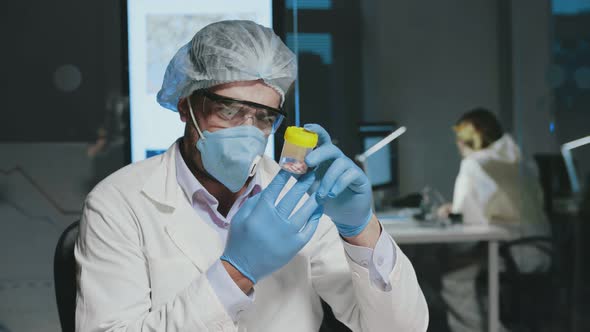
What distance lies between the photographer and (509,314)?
11.4ft

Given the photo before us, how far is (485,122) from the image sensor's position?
A: 11.3 feet

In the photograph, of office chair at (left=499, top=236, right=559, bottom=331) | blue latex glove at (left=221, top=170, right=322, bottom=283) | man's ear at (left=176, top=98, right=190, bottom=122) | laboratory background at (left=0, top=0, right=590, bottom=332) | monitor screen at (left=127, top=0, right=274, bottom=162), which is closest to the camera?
blue latex glove at (left=221, top=170, right=322, bottom=283)

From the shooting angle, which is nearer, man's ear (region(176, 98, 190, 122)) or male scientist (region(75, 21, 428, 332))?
male scientist (region(75, 21, 428, 332))

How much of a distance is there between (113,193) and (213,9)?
1.15 m

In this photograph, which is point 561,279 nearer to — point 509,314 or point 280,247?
point 509,314

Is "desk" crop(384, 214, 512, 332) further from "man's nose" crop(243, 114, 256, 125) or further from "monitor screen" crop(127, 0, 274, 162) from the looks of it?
"man's nose" crop(243, 114, 256, 125)

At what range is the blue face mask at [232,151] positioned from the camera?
122cm

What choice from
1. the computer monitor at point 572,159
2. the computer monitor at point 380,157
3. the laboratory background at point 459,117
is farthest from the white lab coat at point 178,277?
the computer monitor at point 572,159

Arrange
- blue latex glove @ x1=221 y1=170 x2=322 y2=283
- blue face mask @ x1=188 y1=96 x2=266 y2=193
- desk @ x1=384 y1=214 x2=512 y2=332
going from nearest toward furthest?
1. blue latex glove @ x1=221 y1=170 x2=322 y2=283
2. blue face mask @ x1=188 y1=96 x2=266 y2=193
3. desk @ x1=384 y1=214 x2=512 y2=332

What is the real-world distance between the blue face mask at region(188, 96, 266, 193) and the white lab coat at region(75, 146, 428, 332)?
10 centimetres

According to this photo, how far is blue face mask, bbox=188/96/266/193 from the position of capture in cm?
122

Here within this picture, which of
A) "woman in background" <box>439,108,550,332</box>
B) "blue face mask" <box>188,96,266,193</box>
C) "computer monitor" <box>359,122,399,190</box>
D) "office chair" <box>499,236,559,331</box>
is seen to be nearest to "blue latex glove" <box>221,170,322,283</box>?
"blue face mask" <box>188,96,266,193</box>

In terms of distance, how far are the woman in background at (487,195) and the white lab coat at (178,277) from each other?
2190mm

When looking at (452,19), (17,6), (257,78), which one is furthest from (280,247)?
(452,19)
